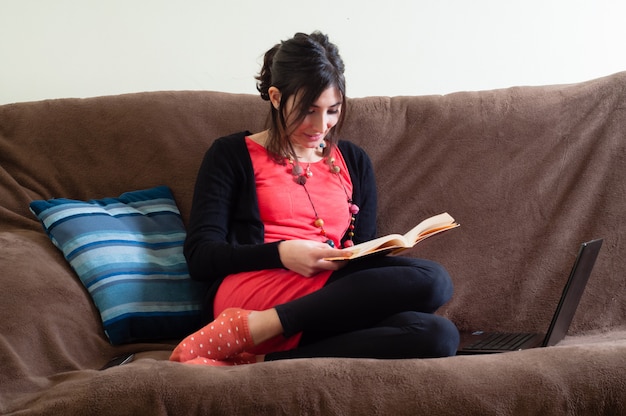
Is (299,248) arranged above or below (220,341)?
above

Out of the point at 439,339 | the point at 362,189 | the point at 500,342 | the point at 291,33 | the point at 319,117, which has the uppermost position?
the point at 291,33

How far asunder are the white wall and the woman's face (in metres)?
0.58

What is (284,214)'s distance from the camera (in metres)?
1.77

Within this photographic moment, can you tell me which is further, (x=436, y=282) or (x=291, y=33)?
(x=291, y=33)

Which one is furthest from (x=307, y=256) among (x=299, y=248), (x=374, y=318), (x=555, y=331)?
(x=555, y=331)

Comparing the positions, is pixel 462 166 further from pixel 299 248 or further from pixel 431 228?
pixel 299 248

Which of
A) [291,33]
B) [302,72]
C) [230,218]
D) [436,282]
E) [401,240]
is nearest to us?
[401,240]

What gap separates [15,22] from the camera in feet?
7.17

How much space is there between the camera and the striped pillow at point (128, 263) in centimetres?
169

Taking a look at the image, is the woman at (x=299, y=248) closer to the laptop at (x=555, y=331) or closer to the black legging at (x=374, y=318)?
the black legging at (x=374, y=318)

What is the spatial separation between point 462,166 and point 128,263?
0.88 metres

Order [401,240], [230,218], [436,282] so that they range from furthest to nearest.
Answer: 1. [230,218]
2. [436,282]
3. [401,240]

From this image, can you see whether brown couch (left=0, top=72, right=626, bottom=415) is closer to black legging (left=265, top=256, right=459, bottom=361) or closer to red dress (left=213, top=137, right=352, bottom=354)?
red dress (left=213, top=137, right=352, bottom=354)

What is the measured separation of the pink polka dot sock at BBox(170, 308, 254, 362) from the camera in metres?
1.46
